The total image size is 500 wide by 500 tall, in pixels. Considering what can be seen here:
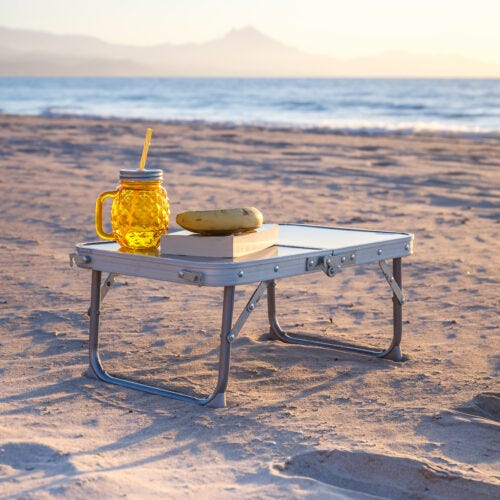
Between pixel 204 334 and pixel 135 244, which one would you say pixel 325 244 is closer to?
pixel 135 244

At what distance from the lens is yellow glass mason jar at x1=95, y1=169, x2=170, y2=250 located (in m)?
3.49

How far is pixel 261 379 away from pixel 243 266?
0.85 metres

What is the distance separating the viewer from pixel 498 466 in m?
2.99

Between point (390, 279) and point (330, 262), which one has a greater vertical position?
point (330, 262)

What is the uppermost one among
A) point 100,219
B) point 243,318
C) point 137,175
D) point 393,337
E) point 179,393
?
point 137,175

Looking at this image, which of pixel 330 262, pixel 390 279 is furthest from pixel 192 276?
pixel 390 279

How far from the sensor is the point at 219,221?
3475 millimetres

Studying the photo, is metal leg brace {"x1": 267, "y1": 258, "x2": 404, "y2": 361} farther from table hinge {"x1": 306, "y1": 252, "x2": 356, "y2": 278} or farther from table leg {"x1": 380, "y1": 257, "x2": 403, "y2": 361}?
table hinge {"x1": 306, "y1": 252, "x2": 356, "y2": 278}

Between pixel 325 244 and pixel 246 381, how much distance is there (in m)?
0.69

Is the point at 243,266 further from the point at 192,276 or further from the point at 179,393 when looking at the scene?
the point at 179,393

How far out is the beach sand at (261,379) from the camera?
2871 millimetres

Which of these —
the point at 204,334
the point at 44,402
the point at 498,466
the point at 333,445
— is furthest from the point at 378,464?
the point at 204,334

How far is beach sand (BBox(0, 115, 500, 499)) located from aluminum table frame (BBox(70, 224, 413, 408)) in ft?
0.34

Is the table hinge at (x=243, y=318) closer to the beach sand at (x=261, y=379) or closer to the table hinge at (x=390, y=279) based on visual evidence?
the beach sand at (x=261, y=379)
